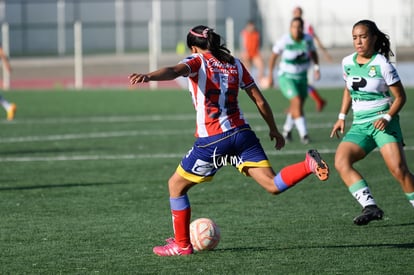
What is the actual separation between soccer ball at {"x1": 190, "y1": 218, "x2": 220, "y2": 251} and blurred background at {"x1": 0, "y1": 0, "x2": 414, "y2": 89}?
40.7 metres

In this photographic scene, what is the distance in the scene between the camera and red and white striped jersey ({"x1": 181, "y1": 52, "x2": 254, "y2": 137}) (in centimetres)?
841

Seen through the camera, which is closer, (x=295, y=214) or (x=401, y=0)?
(x=295, y=214)

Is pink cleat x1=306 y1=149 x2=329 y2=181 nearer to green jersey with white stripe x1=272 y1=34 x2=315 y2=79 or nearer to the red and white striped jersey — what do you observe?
the red and white striped jersey

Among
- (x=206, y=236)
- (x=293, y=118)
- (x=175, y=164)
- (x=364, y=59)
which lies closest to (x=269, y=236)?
(x=206, y=236)

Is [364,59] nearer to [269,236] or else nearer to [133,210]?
[269,236]

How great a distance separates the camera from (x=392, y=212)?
10.9 metres

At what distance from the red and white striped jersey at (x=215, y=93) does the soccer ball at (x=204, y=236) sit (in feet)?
2.83

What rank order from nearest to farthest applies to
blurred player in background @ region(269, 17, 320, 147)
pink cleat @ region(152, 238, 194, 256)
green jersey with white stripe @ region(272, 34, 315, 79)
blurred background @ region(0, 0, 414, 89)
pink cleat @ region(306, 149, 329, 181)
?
pink cleat @ region(306, 149, 329, 181) < pink cleat @ region(152, 238, 194, 256) < blurred player in background @ region(269, 17, 320, 147) < green jersey with white stripe @ region(272, 34, 315, 79) < blurred background @ region(0, 0, 414, 89)

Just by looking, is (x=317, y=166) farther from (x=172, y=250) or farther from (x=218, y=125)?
(x=172, y=250)

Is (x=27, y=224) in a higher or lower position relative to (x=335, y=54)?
higher

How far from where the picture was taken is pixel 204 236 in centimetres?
876

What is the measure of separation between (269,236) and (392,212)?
2004 mm

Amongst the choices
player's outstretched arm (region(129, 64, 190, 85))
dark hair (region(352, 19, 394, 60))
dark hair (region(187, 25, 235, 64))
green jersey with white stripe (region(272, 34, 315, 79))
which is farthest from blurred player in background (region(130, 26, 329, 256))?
green jersey with white stripe (region(272, 34, 315, 79))

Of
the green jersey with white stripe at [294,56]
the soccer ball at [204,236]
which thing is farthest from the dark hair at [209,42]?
the green jersey with white stripe at [294,56]
